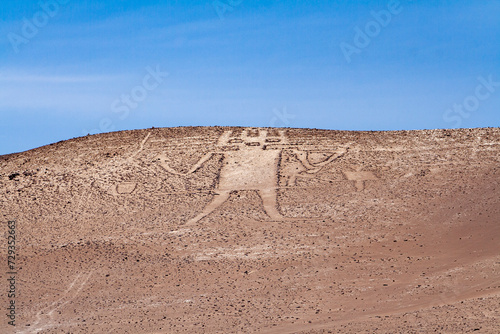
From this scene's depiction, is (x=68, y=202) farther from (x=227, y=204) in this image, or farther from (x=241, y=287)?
(x=241, y=287)

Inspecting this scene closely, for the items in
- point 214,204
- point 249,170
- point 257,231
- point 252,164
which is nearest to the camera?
point 257,231

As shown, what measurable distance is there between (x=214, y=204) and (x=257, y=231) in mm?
3855

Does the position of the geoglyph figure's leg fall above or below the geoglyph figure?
below

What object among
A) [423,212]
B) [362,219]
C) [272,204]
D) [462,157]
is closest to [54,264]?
[272,204]

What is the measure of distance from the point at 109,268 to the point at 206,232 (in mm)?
4090

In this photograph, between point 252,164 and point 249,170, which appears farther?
point 252,164

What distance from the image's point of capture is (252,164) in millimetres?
30938

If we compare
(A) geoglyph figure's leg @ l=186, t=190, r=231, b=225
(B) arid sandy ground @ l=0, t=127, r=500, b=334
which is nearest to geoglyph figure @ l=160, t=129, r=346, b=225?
(A) geoglyph figure's leg @ l=186, t=190, r=231, b=225

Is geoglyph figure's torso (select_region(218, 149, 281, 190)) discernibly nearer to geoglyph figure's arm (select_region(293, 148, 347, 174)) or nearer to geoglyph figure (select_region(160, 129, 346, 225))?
geoglyph figure (select_region(160, 129, 346, 225))

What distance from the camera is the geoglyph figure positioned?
2748 cm

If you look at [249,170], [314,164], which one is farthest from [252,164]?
[314,164]

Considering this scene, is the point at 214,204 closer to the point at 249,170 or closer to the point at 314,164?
the point at 249,170

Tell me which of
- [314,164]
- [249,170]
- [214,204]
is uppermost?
[314,164]

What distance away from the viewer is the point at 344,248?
70.4ft
